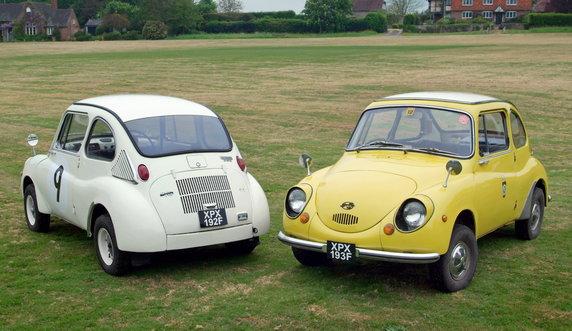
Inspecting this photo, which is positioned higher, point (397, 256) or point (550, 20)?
point (550, 20)

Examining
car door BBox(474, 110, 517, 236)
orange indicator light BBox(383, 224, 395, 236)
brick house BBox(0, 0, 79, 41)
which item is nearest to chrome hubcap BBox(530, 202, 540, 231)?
car door BBox(474, 110, 517, 236)

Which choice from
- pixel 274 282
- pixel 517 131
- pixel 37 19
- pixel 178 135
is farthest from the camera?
pixel 37 19

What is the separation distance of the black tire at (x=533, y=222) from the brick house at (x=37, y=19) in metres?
119

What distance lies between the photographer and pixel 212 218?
7.66 m

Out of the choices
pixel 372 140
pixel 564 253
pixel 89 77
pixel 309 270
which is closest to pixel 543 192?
pixel 564 253

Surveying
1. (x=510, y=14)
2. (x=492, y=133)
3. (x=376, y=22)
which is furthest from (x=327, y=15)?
(x=492, y=133)

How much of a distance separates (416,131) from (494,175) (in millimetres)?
961

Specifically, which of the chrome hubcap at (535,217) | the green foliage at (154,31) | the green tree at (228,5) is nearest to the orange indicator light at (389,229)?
the chrome hubcap at (535,217)

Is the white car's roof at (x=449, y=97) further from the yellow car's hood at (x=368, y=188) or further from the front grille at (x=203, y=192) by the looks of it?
the front grille at (x=203, y=192)

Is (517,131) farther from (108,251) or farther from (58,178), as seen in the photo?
(58,178)

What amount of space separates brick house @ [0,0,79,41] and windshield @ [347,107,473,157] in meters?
118

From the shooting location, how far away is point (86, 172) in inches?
329

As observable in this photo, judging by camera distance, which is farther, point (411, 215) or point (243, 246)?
point (243, 246)

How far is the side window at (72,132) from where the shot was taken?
8823mm
